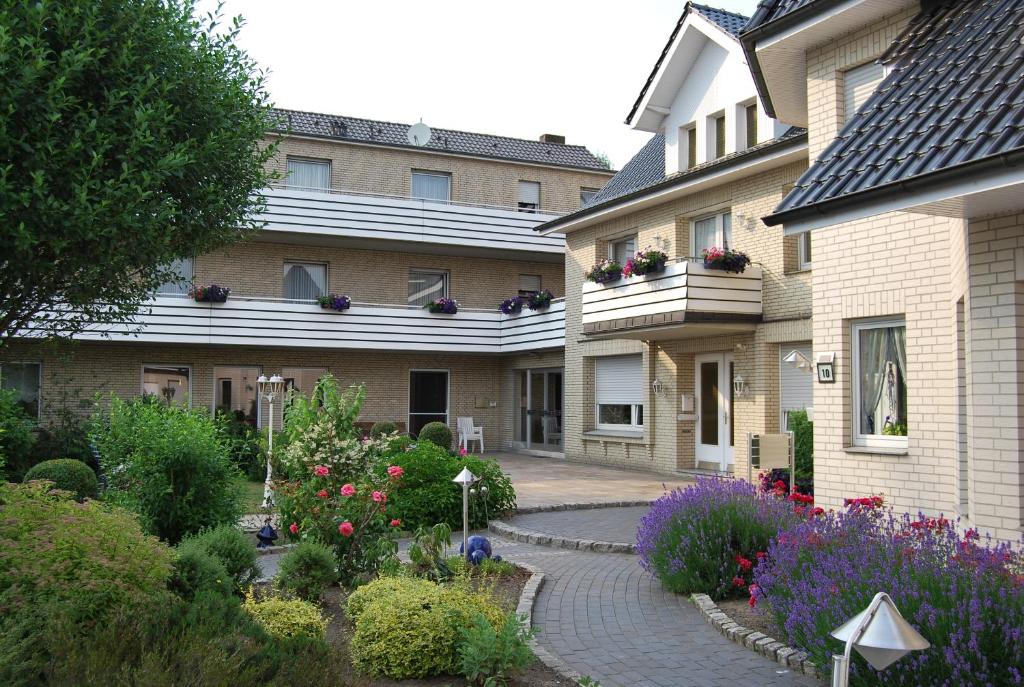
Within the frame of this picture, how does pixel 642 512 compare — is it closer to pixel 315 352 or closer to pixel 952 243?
pixel 952 243

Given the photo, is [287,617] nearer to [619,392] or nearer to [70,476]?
[70,476]

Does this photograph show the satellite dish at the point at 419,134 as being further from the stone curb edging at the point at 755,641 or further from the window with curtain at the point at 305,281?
the stone curb edging at the point at 755,641

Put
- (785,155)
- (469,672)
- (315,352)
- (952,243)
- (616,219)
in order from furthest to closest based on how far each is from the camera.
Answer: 1. (315,352)
2. (616,219)
3. (785,155)
4. (952,243)
5. (469,672)

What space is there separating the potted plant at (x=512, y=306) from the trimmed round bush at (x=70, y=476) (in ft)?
53.7

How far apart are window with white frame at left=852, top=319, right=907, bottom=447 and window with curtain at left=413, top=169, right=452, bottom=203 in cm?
2049

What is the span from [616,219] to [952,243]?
575 inches

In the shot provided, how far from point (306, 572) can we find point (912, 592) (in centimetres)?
506

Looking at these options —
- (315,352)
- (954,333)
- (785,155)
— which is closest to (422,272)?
(315,352)

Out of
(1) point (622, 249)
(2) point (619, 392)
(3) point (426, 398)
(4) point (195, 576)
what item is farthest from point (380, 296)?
(4) point (195, 576)

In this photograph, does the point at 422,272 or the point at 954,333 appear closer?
the point at 954,333

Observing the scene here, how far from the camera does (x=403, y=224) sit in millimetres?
27141

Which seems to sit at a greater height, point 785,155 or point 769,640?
point 785,155

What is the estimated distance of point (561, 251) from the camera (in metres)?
29.5

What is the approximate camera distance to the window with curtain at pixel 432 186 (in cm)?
2914
